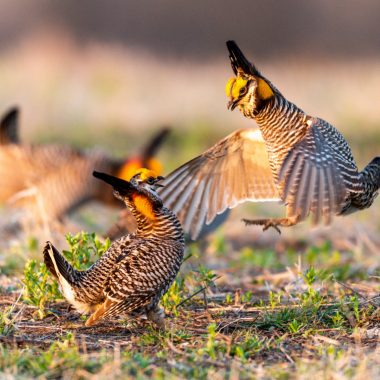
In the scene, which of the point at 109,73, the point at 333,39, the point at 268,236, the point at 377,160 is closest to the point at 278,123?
the point at 377,160

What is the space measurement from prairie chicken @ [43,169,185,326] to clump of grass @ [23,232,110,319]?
11.0 inches

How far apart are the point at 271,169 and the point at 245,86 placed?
0.62 meters

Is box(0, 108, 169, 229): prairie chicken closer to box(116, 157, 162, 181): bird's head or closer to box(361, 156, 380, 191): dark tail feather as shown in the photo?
box(116, 157, 162, 181): bird's head

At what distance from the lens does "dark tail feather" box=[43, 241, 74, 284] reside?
4855mm

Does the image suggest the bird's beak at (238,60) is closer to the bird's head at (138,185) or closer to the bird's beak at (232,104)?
the bird's beak at (232,104)

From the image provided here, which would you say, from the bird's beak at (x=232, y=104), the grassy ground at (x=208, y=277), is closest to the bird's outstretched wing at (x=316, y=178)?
the grassy ground at (x=208, y=277)

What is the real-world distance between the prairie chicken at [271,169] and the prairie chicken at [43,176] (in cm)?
307

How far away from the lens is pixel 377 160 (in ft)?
20.8

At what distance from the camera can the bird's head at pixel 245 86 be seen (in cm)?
594

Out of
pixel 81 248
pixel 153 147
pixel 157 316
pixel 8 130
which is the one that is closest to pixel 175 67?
pixel 153 147

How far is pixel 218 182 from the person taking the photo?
22.1 ft

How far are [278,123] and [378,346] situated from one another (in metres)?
1.86

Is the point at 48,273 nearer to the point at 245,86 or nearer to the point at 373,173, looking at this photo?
the point at 245,86

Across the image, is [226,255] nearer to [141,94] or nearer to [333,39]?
[141,94]
